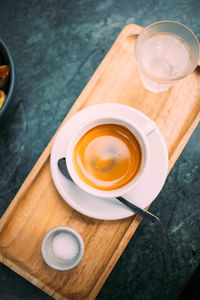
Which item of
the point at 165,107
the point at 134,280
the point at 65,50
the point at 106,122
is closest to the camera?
the point at 106,122

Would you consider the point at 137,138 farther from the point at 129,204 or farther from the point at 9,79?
the point at 9,79

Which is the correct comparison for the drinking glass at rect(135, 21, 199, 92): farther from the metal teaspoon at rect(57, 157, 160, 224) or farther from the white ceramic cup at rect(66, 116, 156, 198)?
Result: the metal teaspoon at rect(57, 157, 160, 224)

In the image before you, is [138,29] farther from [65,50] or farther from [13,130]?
[13,130]

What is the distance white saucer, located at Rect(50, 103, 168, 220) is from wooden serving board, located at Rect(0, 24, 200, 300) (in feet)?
0.16

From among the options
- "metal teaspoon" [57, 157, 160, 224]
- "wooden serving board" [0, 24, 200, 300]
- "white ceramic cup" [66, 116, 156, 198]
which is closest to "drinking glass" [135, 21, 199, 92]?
"wooden serving board" [0, 24, 200, 300]

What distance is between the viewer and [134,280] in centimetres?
111

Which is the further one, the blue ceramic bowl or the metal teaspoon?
the blue ceramic bowl

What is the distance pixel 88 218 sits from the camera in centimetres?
86

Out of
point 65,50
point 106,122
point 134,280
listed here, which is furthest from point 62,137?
point 134,280

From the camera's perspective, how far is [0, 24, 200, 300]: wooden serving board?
838mm

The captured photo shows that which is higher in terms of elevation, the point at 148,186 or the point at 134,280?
the point at 148,186

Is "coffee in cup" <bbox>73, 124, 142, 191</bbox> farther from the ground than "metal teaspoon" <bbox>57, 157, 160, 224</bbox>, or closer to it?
farther from the ground

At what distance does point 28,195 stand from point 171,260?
2.24 ft

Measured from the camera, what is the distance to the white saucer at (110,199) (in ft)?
2.67
